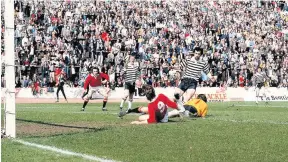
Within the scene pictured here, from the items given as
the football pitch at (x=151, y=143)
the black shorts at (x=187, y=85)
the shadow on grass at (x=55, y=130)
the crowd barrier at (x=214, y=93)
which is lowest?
the crowd barrier at (x=214, y=93)

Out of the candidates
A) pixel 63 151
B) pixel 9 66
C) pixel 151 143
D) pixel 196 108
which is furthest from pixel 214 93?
pixel 63 151

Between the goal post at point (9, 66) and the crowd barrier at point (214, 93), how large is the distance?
92.6 feet

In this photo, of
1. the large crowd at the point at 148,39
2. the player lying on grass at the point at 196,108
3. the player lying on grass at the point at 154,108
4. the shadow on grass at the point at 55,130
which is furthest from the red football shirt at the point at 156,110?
the large crowd at the point at 148,39

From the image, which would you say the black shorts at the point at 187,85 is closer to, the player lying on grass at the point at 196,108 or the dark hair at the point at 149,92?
the player lying on grass at the point at 196,108

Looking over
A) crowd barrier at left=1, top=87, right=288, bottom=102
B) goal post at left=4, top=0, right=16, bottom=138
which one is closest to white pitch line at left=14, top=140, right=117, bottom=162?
goal post at left=4, top=0, right=16, bottom=138

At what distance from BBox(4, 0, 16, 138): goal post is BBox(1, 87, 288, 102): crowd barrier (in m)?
28.2

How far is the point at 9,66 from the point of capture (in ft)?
45.3

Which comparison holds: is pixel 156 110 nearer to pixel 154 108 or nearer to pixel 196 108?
pixel 154 108

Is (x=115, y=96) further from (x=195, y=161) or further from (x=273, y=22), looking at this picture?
(x=195, y=161)

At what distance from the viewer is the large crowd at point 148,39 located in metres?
43.7

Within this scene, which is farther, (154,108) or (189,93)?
(189,93)

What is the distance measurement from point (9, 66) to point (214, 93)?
3318 centimetres

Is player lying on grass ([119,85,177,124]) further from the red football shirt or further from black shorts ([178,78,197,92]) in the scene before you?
black shorts ([178,78,197,92])

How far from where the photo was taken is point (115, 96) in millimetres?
44500
